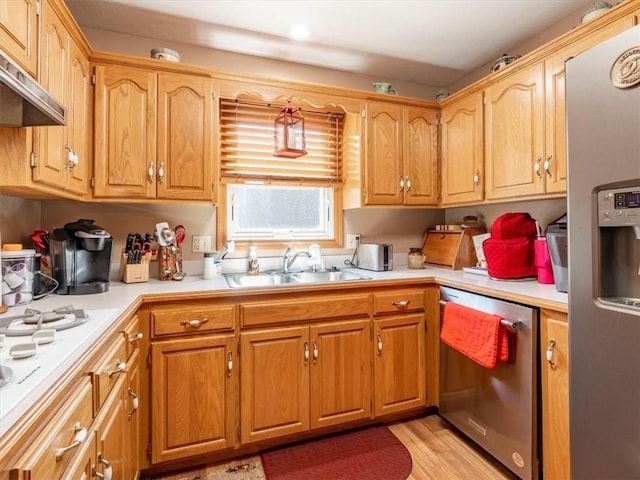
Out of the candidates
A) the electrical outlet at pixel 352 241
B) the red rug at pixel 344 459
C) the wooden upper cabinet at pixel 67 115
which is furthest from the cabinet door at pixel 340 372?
the wooden upper cabinet at pixel 67 115

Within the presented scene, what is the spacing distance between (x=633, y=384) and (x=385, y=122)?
192 cm

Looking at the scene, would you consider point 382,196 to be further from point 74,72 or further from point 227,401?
point 74,72

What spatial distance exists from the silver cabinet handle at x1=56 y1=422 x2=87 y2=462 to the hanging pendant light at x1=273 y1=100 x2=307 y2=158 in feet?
5.51

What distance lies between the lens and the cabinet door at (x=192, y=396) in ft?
5.39

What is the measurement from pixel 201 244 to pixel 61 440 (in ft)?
5.20

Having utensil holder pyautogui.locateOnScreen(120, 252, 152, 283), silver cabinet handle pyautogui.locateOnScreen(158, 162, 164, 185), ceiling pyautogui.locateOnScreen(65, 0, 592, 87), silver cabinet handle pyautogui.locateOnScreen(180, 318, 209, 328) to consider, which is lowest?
silver cabinet handle pyautogui.locateOnScreen(180, 318, 209, 328)

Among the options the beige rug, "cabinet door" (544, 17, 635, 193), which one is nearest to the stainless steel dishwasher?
"cabinet door" (544, 17, 635, 193)

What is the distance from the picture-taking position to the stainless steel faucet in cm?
242

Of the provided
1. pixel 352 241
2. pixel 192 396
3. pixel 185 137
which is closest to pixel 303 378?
pixel 192 396

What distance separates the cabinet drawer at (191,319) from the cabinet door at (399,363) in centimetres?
85

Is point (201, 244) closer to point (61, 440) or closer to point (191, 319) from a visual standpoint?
point (191, 319)

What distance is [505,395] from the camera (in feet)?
5.37

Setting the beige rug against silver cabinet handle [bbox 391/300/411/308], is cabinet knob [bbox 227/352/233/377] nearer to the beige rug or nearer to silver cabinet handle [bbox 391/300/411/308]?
the beige rug

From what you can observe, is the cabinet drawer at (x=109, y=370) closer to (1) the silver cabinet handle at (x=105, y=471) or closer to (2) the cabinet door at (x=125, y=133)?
(1) the silver cabinet handle at (x=105, y=471)
